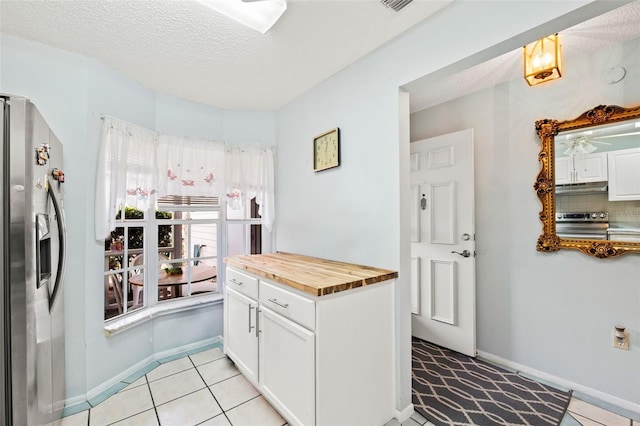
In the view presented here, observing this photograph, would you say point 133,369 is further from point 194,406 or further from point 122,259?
point 122,259

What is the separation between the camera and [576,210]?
6.75ft

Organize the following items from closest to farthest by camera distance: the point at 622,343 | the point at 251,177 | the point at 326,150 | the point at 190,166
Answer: the point at 622,343 < the point at 326,150 < the point at 190,166 < the point at 251,177

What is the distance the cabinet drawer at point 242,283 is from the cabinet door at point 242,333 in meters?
0.04

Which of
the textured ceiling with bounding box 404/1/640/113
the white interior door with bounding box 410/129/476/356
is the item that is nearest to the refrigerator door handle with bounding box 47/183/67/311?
the textured ceiling with bounding box 404/1/640/113

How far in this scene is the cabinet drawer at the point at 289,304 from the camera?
1482mm

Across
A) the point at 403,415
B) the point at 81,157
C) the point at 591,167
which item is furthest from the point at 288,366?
the point at 591,167

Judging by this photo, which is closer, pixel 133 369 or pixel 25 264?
pixel 25 264

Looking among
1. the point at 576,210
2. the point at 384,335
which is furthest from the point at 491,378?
the point at 576,210

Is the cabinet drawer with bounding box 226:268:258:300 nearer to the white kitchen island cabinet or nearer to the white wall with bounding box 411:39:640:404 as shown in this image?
the white kitchen island cabinet

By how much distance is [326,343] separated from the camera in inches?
57.3

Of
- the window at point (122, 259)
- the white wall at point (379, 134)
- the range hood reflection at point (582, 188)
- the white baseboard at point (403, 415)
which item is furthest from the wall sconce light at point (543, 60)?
the window at point (122, 259)

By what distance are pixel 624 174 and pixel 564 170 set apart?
0.31 meters

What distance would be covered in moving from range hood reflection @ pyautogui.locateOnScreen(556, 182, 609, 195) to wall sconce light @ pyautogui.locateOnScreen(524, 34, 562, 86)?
2.78 ft

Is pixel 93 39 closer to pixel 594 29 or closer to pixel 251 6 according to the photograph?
pixel 251 6
